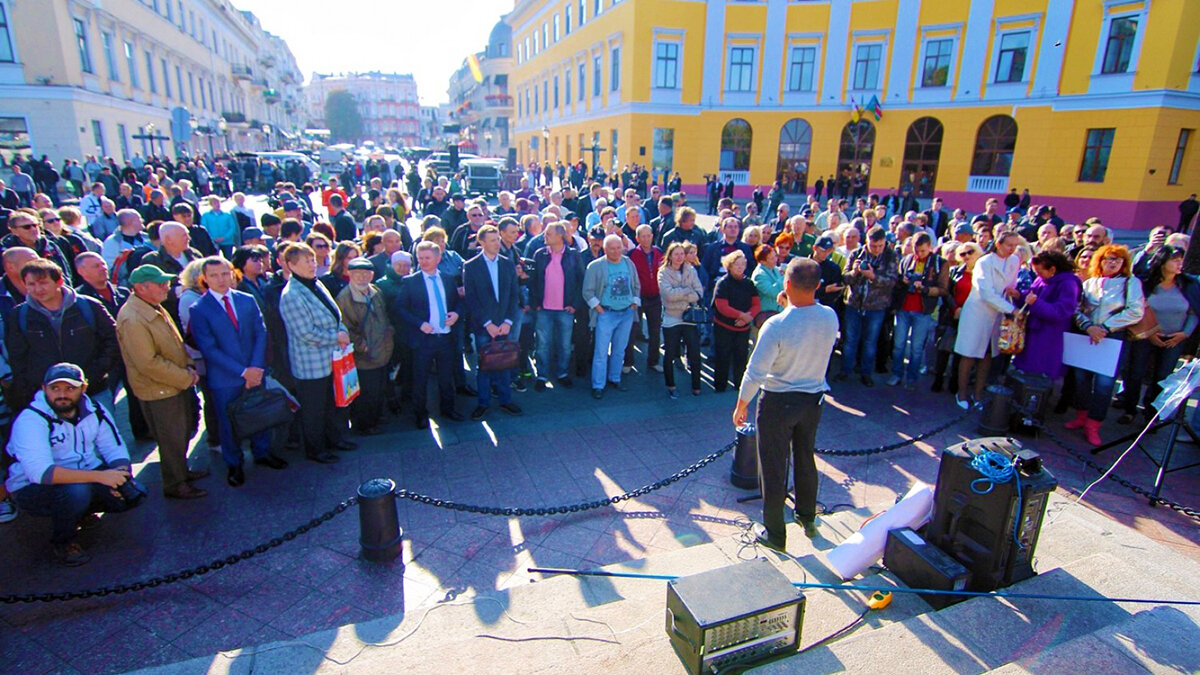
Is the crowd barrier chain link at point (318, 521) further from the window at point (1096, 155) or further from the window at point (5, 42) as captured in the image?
the window at point (5, 42)

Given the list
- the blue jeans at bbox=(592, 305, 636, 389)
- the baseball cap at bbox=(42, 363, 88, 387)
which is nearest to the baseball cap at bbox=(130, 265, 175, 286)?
the baseball cap at bbox=(42, 363, 88, 387)

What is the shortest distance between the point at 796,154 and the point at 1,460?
32.6 m

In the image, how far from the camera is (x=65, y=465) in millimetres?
4301

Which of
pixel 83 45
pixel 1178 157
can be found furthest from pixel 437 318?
pixel 83 45

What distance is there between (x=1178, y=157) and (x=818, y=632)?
2838 cm

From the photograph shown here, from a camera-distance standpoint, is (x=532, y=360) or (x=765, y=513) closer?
(x=765, y=513)

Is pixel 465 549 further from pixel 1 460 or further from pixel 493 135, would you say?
pixel 493 135

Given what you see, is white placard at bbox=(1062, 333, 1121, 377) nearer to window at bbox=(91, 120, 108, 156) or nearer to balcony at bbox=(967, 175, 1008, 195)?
balcony at bbox=(967, 175, 1008, 195)

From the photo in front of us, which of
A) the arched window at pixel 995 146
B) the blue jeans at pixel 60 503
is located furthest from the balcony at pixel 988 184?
the blue jeans at pixel 60 503

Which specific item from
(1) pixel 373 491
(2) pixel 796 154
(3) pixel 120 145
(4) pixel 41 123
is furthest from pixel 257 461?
(3) pixel 120 145

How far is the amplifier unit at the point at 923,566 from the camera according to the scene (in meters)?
3.74

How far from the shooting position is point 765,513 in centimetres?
446

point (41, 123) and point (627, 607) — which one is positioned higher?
point (41, 123)

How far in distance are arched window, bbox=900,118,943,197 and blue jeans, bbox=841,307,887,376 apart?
25.4m
